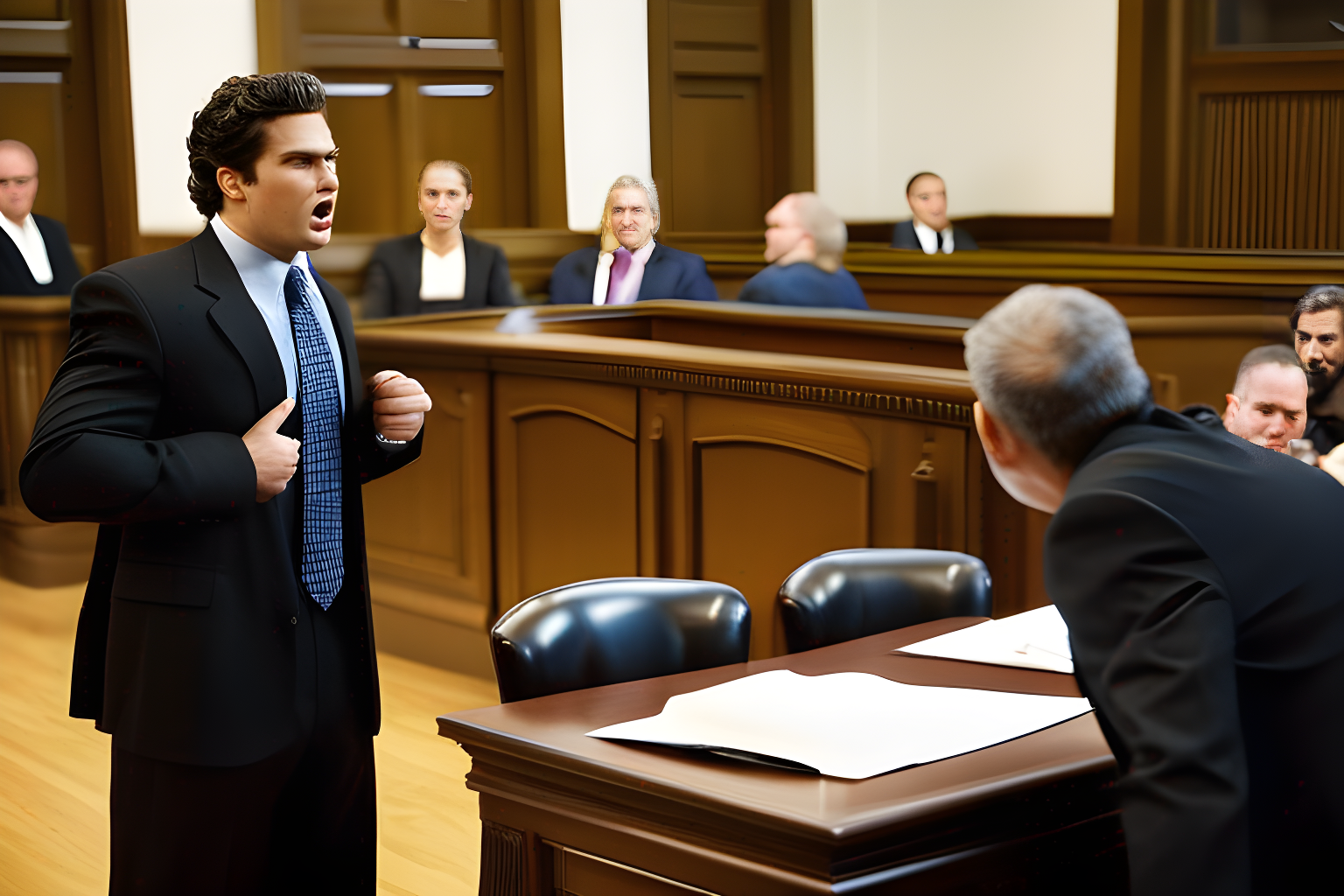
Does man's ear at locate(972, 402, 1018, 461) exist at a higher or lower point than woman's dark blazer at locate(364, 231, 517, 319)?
lower

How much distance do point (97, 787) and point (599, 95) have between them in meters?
3.84

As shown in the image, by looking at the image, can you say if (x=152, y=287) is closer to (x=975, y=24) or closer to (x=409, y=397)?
(x=409, y=397)

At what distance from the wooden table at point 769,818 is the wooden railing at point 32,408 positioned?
14.8 feet

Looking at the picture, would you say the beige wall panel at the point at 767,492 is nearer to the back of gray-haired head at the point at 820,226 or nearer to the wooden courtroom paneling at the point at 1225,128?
the back of gray-haired head at the point at 820,226

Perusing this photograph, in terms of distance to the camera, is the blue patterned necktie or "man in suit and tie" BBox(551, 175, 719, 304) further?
"man in suit and tie" BBox(551, 175, 719, 304)

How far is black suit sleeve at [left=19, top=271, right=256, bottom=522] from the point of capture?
5.56ft

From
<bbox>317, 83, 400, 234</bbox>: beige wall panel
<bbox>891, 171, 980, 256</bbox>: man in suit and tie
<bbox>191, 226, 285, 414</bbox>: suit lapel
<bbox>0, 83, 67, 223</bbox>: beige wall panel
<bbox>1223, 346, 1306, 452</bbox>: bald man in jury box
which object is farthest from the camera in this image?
<bbox>891, 171, 980, 256</bbox>: man in suit and tie

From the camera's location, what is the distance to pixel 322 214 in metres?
1.90

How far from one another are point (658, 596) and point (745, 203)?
6096 millimetres

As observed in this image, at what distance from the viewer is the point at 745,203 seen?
791 centimetres

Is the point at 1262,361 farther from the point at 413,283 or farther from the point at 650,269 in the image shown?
the point at 413,283

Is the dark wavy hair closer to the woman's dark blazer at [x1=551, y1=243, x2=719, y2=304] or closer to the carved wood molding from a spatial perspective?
the carved wood molding

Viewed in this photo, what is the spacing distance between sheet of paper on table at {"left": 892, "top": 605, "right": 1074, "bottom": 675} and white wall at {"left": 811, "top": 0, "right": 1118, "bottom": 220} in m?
7.21

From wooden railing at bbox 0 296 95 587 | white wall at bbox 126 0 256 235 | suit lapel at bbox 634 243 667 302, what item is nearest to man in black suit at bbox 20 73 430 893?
suit lapel at bbox 634 243 667 302
